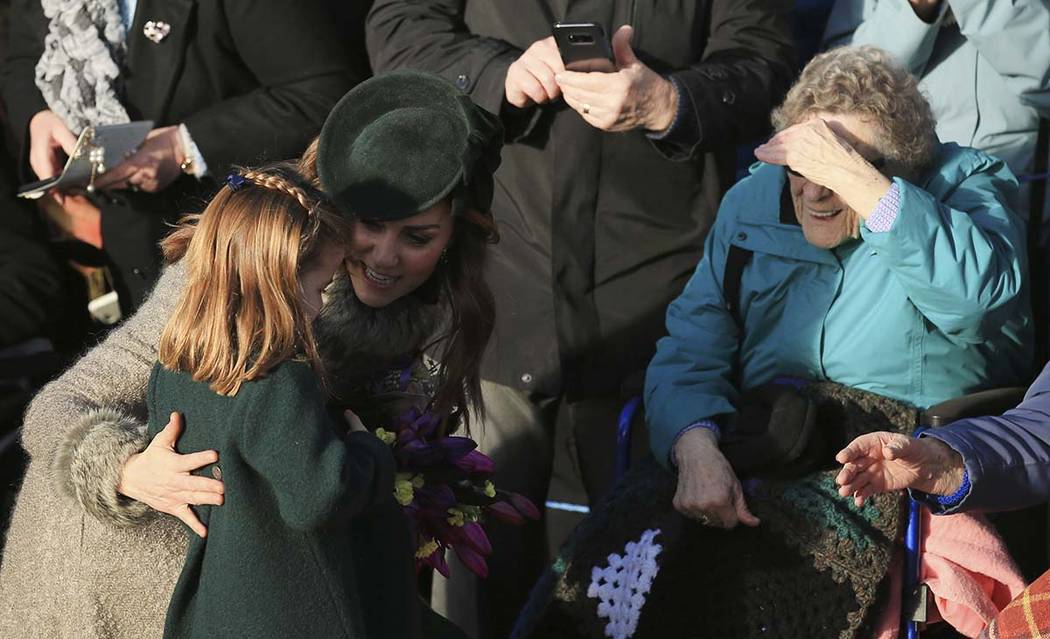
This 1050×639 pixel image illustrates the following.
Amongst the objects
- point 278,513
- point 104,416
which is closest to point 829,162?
point 278,513

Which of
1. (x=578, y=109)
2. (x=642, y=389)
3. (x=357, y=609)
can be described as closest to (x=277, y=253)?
(x=357, y=609)

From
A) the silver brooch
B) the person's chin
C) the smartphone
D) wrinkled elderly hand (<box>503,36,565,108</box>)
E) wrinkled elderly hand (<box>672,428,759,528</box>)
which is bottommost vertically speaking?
wrinkled elderly hand (<box>672,428,759,528</box>)

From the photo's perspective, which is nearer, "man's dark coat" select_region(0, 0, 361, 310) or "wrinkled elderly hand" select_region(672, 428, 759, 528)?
"wrinkled elderly hand" select_region(672, 428, 759, 528)

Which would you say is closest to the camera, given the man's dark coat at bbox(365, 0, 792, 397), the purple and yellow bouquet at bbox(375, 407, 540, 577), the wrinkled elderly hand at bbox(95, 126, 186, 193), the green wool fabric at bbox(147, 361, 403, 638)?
the green wool fabric at bbox(147, 361, 403, 638)

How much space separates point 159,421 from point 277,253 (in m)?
0.40

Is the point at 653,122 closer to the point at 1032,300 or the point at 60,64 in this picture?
the point at 1032,300

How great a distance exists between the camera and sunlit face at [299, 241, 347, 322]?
250cm

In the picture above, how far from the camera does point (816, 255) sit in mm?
3281

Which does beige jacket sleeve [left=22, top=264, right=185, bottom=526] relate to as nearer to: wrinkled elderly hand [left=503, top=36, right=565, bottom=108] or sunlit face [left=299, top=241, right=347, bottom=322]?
sunlit face [left=299, top=241, right=347, bottom=322]

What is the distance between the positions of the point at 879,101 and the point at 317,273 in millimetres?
1360

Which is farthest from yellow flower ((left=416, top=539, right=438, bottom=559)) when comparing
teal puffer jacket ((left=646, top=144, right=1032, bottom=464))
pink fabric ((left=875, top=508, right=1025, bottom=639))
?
pink fabric ((left=875, top=508, right=1025, bottom=639))

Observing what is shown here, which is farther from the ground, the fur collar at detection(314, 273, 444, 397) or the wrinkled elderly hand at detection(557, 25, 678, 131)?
the wrinkled elderly hand at detection(557, 25, 678, 131)

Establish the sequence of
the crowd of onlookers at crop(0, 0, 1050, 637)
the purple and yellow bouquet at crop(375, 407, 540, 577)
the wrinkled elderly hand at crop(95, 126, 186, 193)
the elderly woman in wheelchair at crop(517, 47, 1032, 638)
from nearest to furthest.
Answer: the purple and yellow bouquet at crop(375, 407, 540, 577) < the elderly woman in wheelchair at crop(517, 47, 1032, 638) < the crowd of onlookers at crop(0, 0, 1050, 637) < the wrinkled elderly hand at crop(95, 126, 186, 193)

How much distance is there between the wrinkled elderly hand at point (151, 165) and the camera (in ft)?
12.7
